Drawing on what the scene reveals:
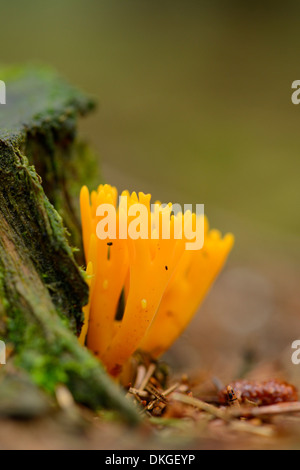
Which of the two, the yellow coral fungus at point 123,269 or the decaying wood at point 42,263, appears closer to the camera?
the decaying wood at point 42,263

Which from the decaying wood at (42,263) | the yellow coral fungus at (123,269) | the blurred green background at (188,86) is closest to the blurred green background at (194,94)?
the blurred green background at (188,86)

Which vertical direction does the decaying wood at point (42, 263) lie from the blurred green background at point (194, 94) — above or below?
below

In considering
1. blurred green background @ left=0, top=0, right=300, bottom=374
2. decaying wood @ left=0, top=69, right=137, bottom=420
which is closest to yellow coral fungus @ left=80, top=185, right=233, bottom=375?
decaying wood @ left=0, top=69, right=137, bottom=420

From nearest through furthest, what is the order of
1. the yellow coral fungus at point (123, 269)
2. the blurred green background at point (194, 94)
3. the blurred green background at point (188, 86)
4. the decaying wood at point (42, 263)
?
the decaying wood at point (42, 263), the yellow coral fungus at point (123, 269), the blurred green background at point (194, 94), the blurred green background at point (188, 86)

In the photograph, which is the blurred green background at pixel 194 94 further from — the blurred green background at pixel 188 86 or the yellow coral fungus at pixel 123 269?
the yellow coral fungus at pixel 123 269

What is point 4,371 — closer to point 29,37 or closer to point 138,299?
point 138,299

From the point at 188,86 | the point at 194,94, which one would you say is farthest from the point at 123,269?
the point at 188,86
